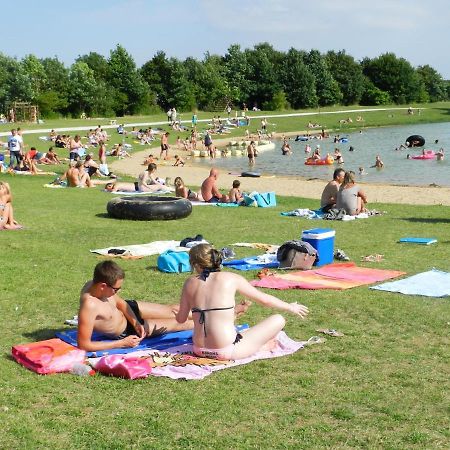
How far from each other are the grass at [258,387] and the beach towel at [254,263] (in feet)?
1.29

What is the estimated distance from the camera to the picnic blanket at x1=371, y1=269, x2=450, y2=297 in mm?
8656

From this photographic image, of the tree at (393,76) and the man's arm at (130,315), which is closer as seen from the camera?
the man's arm at (130,315)

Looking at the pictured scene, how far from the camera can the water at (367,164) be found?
32.5 m

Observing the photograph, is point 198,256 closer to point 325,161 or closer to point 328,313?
point 328,313

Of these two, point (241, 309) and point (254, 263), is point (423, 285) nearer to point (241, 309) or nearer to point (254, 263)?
point (254, 263)

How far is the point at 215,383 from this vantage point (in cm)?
571

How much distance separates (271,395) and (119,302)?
1.86 m

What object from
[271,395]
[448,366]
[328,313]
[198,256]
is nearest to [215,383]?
[271,395]

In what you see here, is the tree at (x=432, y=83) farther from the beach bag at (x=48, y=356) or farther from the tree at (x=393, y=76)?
the beach bag at (x=48, y=356)

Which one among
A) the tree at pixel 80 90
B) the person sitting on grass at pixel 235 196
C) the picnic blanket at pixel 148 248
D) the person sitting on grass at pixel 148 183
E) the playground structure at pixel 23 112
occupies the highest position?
the tree at pixel 80 90

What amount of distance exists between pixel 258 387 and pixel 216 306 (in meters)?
0.77

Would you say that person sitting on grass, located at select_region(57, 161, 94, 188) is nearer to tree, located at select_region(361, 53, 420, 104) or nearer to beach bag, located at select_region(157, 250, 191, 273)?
beach bag, located at select_region(157, 250, 191, 273)

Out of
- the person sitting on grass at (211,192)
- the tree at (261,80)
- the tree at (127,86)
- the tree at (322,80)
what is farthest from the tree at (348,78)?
the person sitting on grass at (211,192)

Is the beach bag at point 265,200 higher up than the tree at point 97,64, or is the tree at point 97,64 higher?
the tree at point 97,64
